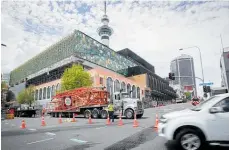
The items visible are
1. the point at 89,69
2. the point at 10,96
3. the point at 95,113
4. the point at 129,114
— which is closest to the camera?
the point at 129,114

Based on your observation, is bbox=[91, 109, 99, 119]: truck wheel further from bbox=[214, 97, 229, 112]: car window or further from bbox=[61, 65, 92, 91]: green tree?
bbox=[61, 65, 92, 91]: green tree

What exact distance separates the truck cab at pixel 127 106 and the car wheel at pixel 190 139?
14.9 metres

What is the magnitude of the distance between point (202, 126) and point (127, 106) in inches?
628

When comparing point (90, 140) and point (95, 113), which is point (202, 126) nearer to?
point (90, 140)

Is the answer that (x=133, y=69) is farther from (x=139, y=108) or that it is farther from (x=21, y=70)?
(x=139, y=108)

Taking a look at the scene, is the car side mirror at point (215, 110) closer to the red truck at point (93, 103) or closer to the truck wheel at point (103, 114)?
the red truck at point (93, 103)

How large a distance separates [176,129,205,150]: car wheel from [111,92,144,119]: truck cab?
586 inches

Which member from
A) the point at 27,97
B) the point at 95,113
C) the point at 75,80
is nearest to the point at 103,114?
the point at 95,113

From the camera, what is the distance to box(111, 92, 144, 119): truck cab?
2162 cm

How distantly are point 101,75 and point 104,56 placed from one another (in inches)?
786

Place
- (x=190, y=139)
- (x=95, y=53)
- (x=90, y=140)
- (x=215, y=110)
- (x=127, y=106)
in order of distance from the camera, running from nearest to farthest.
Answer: (x=215, y=110)
(x=190, y=139)
(x=90, y=140)
(x=127, y=106)
(x=95, y=53)

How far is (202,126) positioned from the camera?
20.9 ft

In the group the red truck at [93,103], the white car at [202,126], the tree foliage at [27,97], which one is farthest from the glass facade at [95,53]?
the white car at [202,126]

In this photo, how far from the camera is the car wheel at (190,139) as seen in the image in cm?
636
